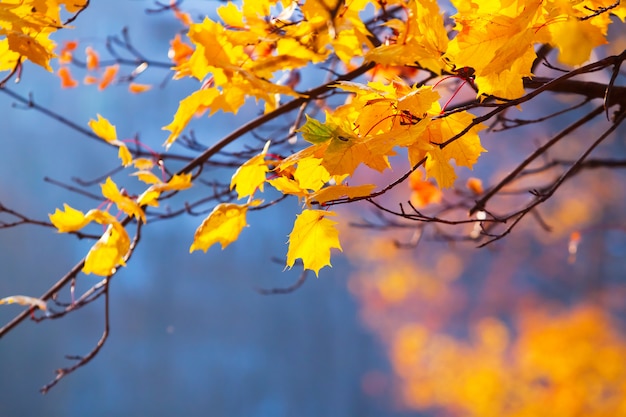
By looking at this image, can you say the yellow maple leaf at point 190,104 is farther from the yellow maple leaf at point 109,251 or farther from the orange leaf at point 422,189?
the orange leaf at point 422,189

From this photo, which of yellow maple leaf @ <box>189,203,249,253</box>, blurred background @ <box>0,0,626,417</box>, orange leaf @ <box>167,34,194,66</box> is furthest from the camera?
blurred background @ <box>0,0,626,417</box>

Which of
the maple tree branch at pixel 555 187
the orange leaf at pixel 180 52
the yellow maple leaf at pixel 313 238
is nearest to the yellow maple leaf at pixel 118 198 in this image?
the yellow maple leaf at pixel 313 238

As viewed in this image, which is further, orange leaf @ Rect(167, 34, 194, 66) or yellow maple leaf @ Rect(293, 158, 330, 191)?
orange leaf @ Rect(167, 34, 194, 66)

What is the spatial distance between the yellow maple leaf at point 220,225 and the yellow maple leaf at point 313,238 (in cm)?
8

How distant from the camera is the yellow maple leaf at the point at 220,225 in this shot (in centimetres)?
53

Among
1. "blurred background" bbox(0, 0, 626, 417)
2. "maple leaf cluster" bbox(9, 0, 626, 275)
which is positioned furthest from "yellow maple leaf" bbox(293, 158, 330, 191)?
"blurred background" bbox(0, 0, 626, 417)

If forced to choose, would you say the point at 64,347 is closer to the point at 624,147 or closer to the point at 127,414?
the point at 127,414

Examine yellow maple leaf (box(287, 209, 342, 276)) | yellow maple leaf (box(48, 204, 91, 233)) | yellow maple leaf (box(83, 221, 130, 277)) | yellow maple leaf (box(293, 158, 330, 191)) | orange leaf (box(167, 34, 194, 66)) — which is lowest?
orange leaf (box(167, 34, 194, 66))

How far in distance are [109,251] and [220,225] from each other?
10 centimetres

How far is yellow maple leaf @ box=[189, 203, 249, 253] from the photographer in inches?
20.8

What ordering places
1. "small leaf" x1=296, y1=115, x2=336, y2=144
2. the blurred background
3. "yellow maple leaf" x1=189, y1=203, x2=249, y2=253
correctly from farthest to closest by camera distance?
1. the blurred background
2. "yellow maple leaf" x1=189, y1=203, x2=249, y2=253
3. "small leaf" x1=296, y1=115, x2=336, y2=144

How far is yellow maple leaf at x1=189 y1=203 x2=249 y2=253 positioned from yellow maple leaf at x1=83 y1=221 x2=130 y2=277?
7cm

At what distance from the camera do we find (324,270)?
7.38ft

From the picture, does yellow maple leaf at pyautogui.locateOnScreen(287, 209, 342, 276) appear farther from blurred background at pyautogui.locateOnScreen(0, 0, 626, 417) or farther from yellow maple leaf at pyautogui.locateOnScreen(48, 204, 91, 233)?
blurred background at pyautogui.locateOnScreen(0, 0, 626, 417)
